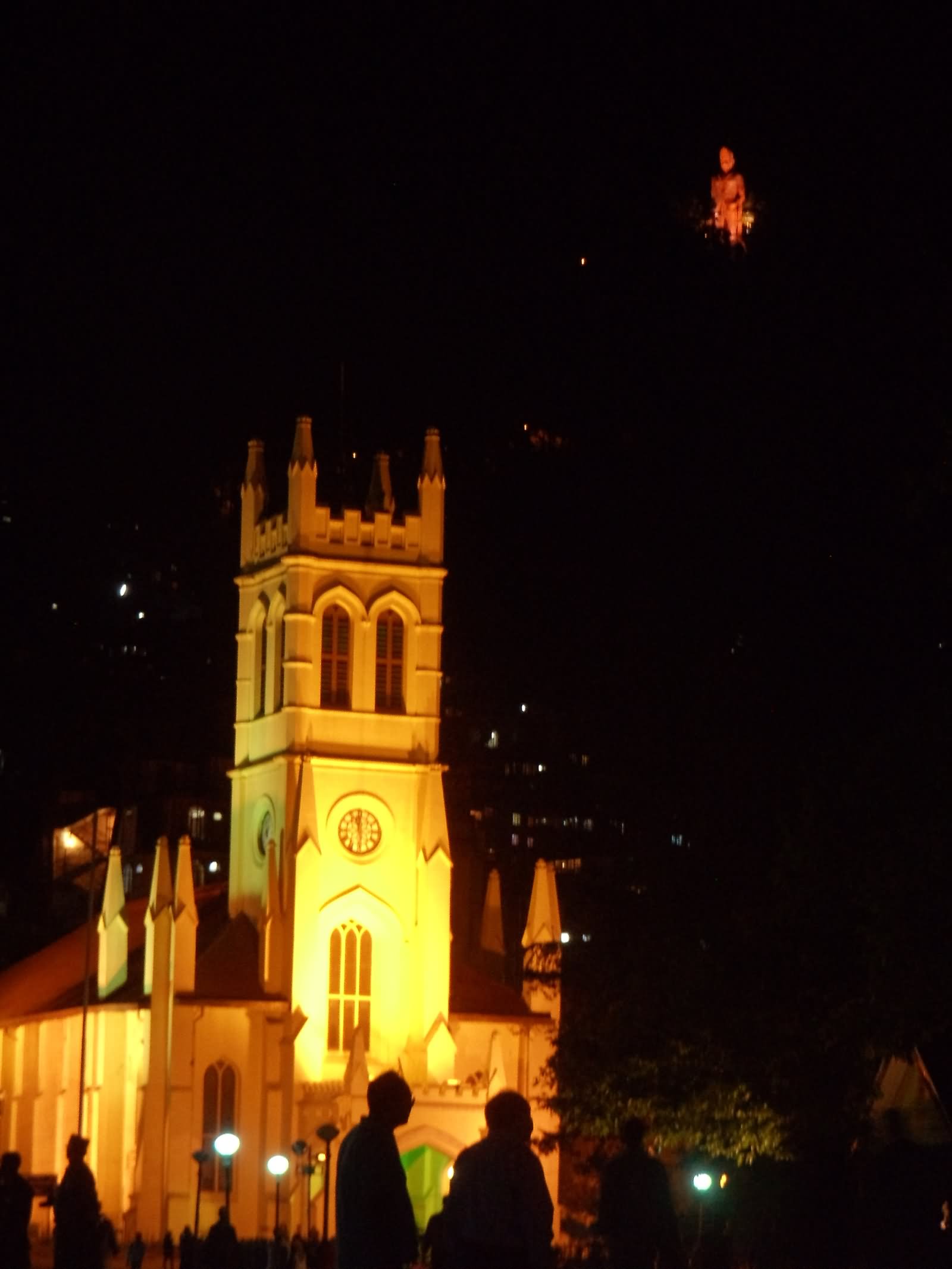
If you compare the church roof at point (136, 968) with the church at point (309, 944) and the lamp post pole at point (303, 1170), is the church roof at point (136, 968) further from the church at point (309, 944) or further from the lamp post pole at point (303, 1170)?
the lamp post pole at point (303, 1170)

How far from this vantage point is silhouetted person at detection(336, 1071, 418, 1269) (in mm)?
13273

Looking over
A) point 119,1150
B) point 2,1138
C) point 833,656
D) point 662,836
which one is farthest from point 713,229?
point 2,1138

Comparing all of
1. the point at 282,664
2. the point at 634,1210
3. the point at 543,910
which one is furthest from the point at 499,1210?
the point at 282,664

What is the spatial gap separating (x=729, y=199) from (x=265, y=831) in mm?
25686

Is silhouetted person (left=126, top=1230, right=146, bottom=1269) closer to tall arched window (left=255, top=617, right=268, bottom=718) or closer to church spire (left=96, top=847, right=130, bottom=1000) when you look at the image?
church spire (left=96, top=847, right=130, bottom=1000)

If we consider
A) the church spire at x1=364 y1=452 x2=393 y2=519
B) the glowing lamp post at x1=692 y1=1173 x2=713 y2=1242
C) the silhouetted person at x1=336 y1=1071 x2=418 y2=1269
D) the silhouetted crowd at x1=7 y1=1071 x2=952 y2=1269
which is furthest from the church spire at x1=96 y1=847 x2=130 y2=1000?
the silhouetted person at x1=336 y1=1071 x2=418 y2=1269

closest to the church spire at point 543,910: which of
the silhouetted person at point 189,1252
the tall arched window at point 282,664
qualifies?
the tall arched window at point 282,664

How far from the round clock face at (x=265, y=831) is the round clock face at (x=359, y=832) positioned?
1.74 metres

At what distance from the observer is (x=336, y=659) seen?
2549 inches

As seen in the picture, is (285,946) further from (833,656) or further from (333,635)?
(833,656)

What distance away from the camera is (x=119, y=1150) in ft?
204

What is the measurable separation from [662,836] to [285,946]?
1313 cm

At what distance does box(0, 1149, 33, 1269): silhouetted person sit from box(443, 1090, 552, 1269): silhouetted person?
23.4 feet

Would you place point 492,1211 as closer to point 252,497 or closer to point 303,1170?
point 303,1170
